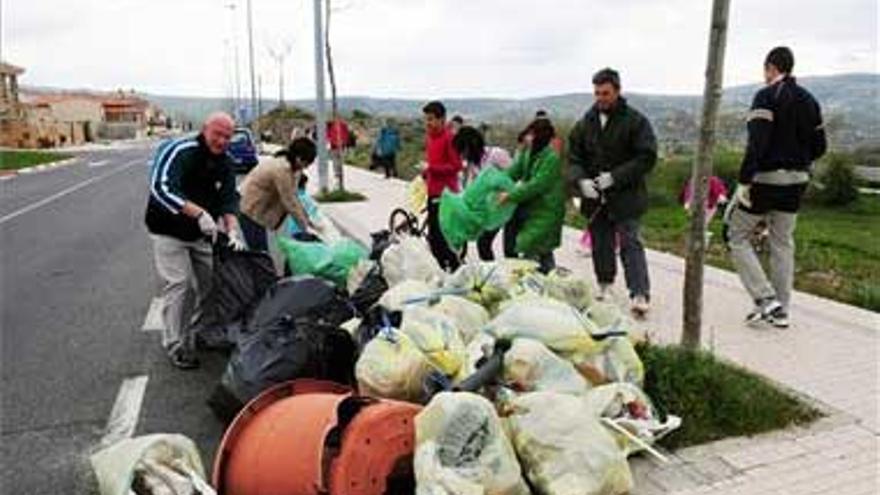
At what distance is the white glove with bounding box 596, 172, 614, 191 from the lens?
7.21 m

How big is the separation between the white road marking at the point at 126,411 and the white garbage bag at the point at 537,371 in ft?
6.85

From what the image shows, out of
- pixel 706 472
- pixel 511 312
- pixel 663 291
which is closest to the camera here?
pixel 706 472

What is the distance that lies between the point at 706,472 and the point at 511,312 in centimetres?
124

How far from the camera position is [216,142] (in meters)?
6.42

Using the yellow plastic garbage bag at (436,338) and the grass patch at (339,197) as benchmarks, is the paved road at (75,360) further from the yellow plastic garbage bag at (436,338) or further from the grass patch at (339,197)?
the grass patch at (339,197)

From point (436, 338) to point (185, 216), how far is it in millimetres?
2214

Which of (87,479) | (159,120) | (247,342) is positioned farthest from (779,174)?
(159,120)

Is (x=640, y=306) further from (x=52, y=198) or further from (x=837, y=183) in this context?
(x=52, y=198)

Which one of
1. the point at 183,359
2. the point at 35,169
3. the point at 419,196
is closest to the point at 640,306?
the point at 183,359

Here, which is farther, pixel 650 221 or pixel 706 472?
pixel 650 221

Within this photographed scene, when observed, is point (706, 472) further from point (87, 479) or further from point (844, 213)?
point (844, 213)

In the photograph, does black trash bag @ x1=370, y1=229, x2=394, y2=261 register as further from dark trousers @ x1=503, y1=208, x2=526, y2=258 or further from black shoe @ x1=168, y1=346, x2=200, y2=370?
black shoe @ x1=168, y1=346, x2=200, y2=370

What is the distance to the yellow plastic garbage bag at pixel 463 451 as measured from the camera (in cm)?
375

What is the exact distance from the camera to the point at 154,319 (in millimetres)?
8008
